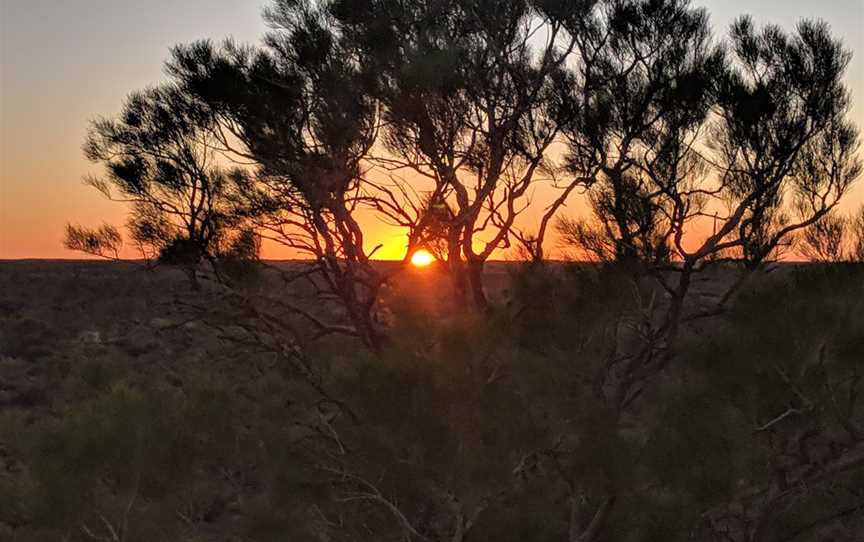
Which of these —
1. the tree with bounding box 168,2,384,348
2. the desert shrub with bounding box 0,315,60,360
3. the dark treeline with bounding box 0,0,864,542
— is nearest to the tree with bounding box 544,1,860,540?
the dark treeline with bounding box 0,0,864,542

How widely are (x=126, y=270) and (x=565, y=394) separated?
2975 cm

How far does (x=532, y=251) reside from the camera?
1052 centimetres

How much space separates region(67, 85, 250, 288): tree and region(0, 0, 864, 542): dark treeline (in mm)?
30

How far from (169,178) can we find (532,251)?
12.8 ft

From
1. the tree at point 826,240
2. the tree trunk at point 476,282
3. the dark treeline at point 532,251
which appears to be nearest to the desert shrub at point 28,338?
the dark treeline at point 532,251

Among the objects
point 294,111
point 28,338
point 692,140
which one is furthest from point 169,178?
point 28,338

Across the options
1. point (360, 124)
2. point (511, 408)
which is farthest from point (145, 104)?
point (511, 408)

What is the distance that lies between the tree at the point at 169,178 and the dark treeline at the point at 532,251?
3cm

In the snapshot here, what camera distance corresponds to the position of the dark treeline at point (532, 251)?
9.44 m

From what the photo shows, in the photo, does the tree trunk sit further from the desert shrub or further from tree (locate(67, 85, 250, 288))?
the desert shrub

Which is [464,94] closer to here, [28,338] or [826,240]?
[826,240]

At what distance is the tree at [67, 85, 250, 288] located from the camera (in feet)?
35.3

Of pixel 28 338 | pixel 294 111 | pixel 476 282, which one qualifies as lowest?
pixel 476 282

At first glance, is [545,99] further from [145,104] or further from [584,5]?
[145,104]
